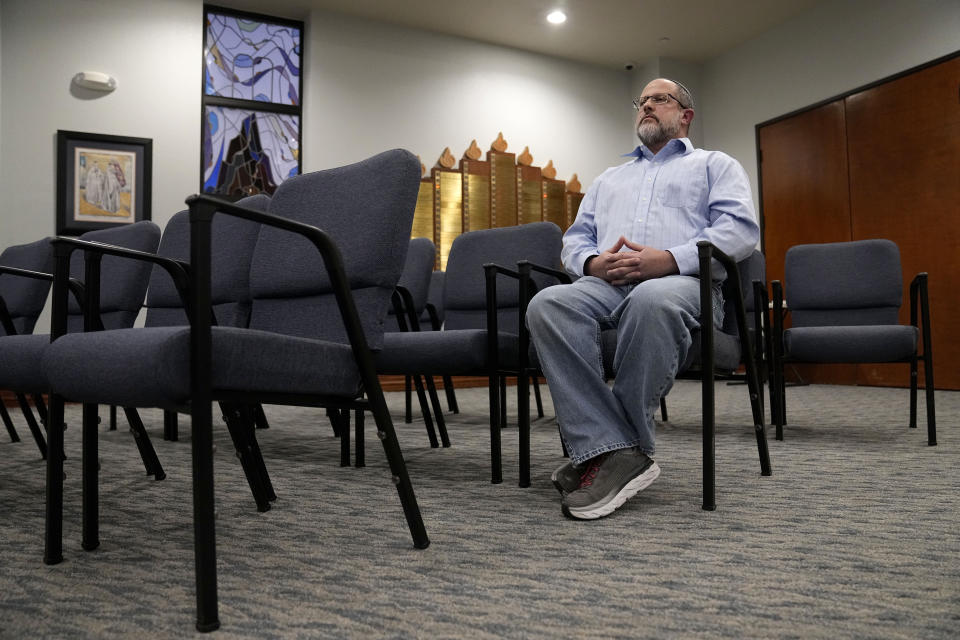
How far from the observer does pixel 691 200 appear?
5.85ft

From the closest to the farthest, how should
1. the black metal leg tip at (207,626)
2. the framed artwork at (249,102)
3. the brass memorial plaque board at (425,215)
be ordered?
the black metal leg tip at (207,626)
the framed artwork at (249,102)
the brass memorial plaque board at (425,215)

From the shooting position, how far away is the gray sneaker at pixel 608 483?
1.41m

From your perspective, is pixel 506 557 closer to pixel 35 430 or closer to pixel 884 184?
pixel 35 430

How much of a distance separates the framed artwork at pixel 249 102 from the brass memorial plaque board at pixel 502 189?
157 centimetres

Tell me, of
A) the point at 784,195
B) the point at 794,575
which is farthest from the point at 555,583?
the point at 784,195

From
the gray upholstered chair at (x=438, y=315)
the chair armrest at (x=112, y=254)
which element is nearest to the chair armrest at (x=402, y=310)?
the gray upholstered chair at (x=438, y=315)

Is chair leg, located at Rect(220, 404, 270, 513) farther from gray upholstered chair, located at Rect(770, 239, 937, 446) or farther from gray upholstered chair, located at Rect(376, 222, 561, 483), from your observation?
gray upholstered chair, located at Rect(770, 239, 937, 446)

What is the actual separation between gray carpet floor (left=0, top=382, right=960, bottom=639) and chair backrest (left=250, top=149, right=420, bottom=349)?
41 centimetres

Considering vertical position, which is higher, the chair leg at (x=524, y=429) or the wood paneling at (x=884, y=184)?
the wood paneling at (x=884, y=184)

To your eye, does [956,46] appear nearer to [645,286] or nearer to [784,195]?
[784,195]

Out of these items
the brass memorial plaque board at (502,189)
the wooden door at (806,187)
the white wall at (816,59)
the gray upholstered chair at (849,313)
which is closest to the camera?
the gray upholstered chair at (849,313)

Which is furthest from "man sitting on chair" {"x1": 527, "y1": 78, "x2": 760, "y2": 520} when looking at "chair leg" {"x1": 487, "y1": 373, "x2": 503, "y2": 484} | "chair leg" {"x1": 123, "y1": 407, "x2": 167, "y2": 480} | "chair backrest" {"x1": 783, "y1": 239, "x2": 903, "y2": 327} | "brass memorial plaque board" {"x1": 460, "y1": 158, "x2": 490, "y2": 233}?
"brass memorial plaque board" {"x1": 460, "y1": 158, "x2": 490, "y2": 233}

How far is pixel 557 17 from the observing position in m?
5.64

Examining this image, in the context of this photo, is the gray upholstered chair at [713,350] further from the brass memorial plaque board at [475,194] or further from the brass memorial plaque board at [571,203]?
the brass memorial plaque board at [571,203]
